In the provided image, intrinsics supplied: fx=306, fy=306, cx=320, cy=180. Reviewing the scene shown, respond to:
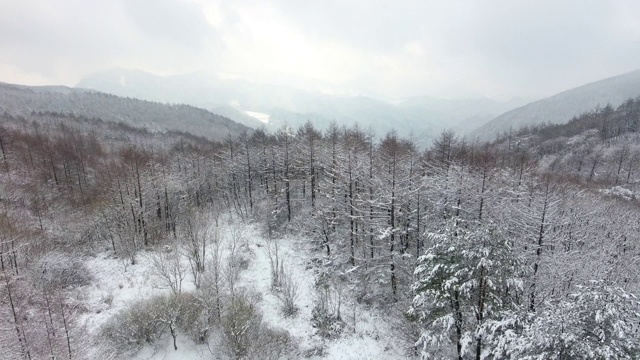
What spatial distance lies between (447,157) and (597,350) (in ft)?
107

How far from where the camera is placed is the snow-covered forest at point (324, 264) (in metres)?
15.9

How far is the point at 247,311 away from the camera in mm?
22094

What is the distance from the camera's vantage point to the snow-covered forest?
15906 mm

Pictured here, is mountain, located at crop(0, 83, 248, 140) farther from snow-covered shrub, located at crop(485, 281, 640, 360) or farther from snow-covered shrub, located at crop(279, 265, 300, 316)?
snow-covered shrub, located at crop(485, 281, 640, 360)

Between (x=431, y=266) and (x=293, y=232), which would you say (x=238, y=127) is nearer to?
(x=293, y=232)

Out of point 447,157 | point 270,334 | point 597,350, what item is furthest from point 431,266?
point 447,157

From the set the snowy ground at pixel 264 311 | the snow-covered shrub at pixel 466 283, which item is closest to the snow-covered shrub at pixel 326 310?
the snowy ground at pixel 264 311

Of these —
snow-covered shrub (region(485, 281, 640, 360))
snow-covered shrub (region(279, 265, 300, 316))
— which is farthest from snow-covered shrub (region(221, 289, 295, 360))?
snow-covered shrub (region(485, 281, 640, 360))

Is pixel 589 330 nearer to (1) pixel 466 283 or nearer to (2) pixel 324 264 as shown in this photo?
(1) pixel 466 283

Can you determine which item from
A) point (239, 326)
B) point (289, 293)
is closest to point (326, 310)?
point (289, 293)

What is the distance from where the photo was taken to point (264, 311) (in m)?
25.9

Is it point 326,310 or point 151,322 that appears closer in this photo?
point 151,322

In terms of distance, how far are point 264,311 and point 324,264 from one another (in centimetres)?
849

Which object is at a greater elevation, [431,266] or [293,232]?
[431,266]
